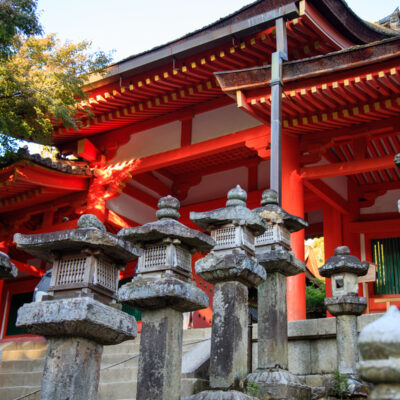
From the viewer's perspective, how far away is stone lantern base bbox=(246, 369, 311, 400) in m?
5.55

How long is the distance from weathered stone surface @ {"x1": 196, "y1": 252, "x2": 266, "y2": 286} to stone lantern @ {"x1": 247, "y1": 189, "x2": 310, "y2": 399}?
18.4 inches

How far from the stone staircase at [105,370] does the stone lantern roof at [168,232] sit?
6.30 ft

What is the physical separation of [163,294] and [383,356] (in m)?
3.15

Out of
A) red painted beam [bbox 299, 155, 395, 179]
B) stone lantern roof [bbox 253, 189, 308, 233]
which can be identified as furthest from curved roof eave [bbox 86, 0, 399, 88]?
stone lantern roof [bbox 253, 189, 308, 233]

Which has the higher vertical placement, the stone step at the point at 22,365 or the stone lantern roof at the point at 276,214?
the stone lantern roof at the point at 276,214

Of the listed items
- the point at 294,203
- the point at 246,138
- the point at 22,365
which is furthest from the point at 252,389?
the point at 246,138

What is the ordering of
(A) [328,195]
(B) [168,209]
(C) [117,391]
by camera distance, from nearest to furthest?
(B) [168,209]
(C) [117,391]
(A) [328,195]

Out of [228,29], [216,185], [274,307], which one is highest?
[228,29]

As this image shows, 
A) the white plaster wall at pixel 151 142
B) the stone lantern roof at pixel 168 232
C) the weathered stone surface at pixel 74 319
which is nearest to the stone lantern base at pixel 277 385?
the stone lantern roof at pixel 168 232

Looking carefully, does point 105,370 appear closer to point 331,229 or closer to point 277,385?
point 277,385

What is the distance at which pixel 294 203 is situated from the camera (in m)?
10.2

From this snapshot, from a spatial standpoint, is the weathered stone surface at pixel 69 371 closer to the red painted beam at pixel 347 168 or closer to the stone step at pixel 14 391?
the stone step at pixel 14 391

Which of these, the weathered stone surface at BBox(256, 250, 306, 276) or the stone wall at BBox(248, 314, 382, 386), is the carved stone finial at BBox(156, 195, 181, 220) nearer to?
the weathered stone surface at BBox(256, 250, 306, 276)

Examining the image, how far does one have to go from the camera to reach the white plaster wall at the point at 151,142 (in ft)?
42.1
